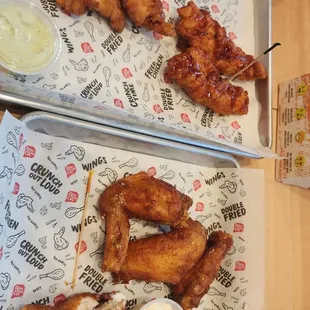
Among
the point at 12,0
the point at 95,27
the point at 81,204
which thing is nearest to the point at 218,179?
the point at 81,204

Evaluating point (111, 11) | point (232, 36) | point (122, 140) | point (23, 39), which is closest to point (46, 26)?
point (23, 39)

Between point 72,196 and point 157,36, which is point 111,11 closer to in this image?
point 157,36

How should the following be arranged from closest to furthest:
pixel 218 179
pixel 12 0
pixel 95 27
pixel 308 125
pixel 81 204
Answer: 1. pixel 12 0
2. pixel 81 204
3. pixel 95 27
4. pixel 218 179
5. pixel 308 125

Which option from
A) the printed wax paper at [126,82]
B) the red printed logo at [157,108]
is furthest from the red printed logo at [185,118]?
the red printed logo at [157,108]

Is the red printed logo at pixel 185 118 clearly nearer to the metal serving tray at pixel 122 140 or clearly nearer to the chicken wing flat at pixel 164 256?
the metal serving tray at pixel 122 140

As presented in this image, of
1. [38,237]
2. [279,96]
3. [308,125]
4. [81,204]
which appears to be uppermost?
[279,96]

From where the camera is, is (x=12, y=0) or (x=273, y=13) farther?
(x=273, y=13)

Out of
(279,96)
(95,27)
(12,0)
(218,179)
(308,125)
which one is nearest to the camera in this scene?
(12,0)

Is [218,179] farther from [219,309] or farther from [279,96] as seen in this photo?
[279,96]
